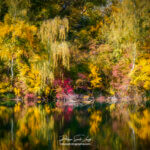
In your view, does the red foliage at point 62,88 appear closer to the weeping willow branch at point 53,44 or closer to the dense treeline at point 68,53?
the dense treeline at point 68,53

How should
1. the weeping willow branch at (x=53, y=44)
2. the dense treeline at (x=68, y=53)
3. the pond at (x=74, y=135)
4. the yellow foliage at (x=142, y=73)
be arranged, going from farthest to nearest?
the yellow foliage at (x=142, y=73) < the dense treeline at (x=68, y=53) < the weeping willow branch at (x=53, y=44) < the pond at (x=74, y=135)

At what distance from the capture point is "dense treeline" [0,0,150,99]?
16344 mm

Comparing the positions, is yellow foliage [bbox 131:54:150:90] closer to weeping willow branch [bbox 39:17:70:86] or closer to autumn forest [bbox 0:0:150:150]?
autumn forest [bbox 0:0:150:150]

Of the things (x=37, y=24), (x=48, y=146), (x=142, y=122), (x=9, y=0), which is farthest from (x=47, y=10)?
(x=48, y=146)

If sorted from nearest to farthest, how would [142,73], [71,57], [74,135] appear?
1. [74,135]
2. [142,73]
3. [71,57]

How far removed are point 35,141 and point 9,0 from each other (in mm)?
14522

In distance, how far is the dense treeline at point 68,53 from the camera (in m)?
16.3

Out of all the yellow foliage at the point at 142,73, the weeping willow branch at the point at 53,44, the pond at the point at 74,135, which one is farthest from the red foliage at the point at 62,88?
the pond at the point at 74,135

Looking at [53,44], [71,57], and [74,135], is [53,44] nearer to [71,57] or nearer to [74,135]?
[71,57]

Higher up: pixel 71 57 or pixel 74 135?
pixel 71 57

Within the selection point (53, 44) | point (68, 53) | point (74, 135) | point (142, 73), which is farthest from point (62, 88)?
point (74, 135)

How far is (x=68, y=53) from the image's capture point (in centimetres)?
1641

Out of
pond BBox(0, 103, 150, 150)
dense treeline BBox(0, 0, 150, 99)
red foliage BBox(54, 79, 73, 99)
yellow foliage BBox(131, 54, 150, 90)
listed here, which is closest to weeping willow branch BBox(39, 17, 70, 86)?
dense treeline BBox(0, 0, 150, 99)

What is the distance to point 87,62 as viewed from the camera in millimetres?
20531
